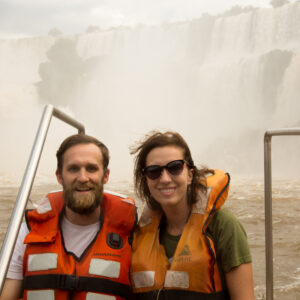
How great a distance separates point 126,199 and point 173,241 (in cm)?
36

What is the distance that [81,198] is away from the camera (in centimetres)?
189

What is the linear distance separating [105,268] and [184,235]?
1.22 ft

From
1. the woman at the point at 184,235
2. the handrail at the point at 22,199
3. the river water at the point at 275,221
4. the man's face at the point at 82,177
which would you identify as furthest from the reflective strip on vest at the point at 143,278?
the river water at the point at 275,221

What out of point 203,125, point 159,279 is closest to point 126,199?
point 159,279

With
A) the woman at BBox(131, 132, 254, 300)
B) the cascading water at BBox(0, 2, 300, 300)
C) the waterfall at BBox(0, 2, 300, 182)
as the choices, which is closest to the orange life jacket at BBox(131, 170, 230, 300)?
the woman at BBox(131, 132, 254, 300)

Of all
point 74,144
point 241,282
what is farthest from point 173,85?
point 241,282

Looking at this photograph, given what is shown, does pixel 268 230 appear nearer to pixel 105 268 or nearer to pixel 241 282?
pixel 241 282

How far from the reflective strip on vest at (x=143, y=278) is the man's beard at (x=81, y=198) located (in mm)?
353

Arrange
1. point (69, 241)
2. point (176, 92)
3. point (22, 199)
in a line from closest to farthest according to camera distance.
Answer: point (22, 199)
point (69, 241)
point (176, 92)

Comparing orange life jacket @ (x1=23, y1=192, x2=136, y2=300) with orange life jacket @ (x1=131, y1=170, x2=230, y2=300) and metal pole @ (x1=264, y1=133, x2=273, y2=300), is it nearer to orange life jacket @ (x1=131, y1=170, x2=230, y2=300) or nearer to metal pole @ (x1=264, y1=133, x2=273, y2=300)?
orange life jacket @ (x1=131, y1=170, x2=230, y2=300)

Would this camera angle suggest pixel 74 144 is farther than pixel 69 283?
Yes

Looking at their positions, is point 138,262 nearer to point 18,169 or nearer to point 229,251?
point 229,251

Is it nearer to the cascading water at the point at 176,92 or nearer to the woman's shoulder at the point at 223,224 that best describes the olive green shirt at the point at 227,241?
the woman's shoulder at the point at 223,224

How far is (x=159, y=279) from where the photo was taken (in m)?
1.84
